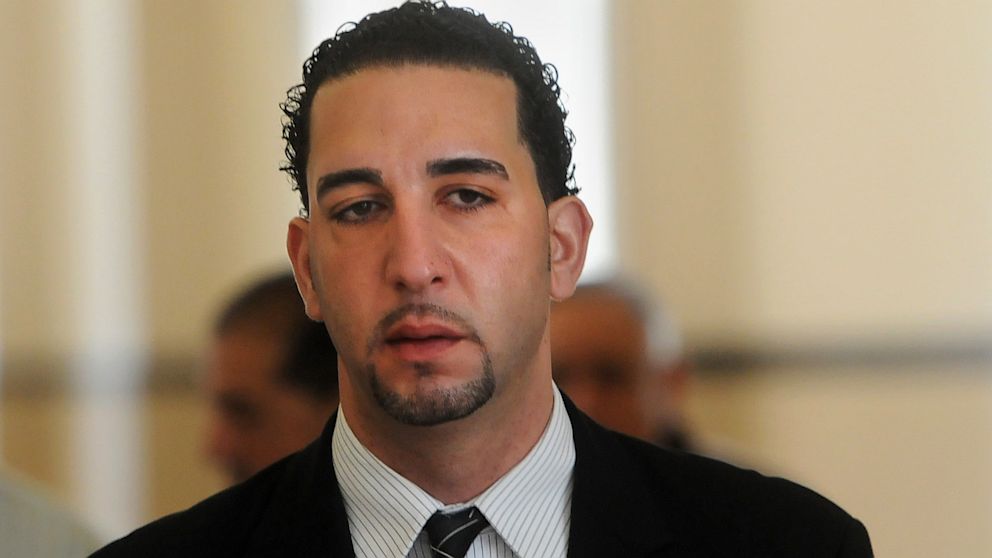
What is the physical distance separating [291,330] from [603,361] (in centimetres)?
52

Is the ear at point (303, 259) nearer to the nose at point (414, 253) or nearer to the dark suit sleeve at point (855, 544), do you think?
the nose at point (414, 253)

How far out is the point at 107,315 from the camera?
422 centimetres

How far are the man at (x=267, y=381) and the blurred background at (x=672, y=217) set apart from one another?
76.1 inches

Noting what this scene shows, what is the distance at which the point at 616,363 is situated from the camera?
2.39 m

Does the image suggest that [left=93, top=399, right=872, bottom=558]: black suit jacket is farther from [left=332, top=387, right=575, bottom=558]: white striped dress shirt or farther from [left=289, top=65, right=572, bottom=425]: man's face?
[left=289, top=65, right=572, bottom=425]: man's face

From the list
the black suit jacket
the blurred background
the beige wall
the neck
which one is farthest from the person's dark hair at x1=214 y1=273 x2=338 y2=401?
the beige wall

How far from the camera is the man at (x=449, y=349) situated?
3.49 feet

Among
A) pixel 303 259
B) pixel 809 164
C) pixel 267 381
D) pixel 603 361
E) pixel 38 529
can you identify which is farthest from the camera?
pixel 809 164

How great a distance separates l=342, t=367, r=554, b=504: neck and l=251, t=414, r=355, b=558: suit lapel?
7 centimetres

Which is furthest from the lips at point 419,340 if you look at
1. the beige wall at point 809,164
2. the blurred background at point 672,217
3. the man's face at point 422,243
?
the beige wall at point 809,164

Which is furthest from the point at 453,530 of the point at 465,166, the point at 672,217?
the point at 672,217

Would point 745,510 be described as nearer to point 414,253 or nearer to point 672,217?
point 414,253

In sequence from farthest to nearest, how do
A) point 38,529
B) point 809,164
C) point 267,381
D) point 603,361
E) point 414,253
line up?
point 809,164 < point 603,361 < point 267,381 < point 38,529 < point 414,253

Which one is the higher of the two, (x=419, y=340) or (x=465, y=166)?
(x=465, y=166)
